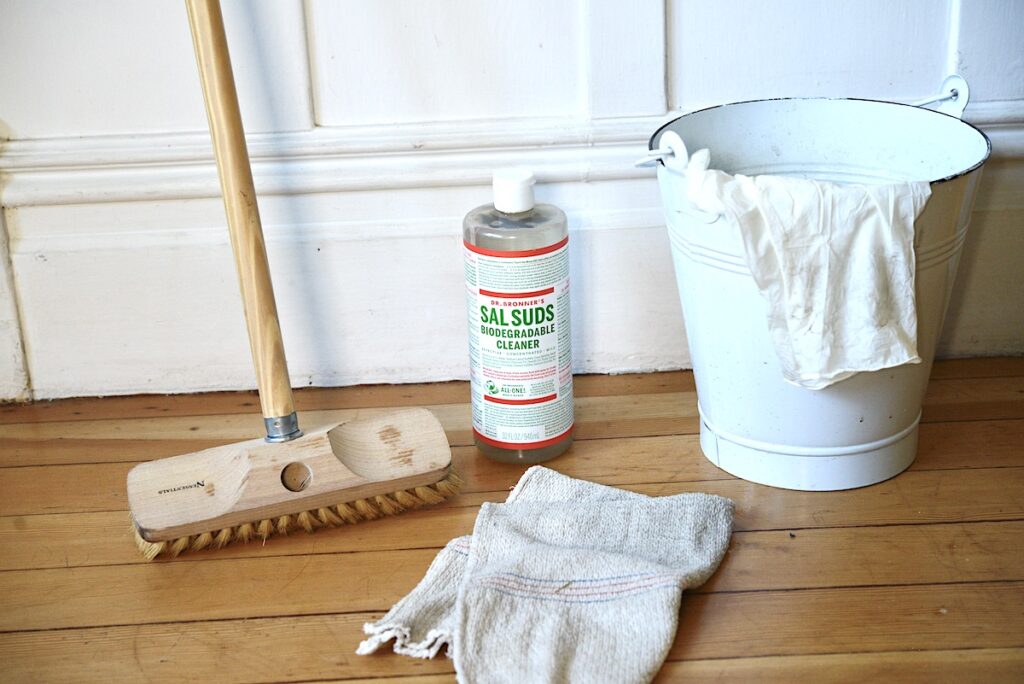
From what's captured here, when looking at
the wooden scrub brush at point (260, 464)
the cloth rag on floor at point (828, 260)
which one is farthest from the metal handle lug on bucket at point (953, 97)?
the wooden scrub brush at point (260, 464)

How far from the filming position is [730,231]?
91cm

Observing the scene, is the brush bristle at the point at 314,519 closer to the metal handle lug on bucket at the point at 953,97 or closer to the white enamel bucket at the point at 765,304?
the white enamel bucket at the point at 765,304

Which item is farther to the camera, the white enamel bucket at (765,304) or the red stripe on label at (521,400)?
the red stripe on label at (521,400)

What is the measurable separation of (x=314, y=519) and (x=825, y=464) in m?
0.48

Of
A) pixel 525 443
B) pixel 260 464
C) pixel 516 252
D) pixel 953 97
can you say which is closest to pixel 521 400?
pixel 525 443

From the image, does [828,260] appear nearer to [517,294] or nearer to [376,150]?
[517,294]

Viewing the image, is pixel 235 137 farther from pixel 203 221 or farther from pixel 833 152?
pixel 833 152

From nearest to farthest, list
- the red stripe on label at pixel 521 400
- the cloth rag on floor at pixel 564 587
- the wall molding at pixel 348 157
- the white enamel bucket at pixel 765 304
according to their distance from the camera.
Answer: the cloth rag on floor at pixel 564 587, the white enamel bucket at pixel 765 304, the red stripe on label at pixel 521 400, the wall molding at pixel 348 157

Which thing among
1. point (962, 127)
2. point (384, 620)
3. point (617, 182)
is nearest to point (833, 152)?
point (962, 127)

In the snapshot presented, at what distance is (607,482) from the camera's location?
105cm

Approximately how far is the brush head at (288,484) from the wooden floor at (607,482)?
2cm

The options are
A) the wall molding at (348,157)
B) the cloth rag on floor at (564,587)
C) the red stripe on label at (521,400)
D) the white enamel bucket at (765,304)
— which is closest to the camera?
the cloth rag on floor at (564,587)

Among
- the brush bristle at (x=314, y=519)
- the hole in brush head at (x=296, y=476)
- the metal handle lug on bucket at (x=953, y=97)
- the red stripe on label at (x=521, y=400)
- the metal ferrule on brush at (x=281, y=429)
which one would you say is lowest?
the brush bristle at (x=314, y=519)

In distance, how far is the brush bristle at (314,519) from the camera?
95cm
